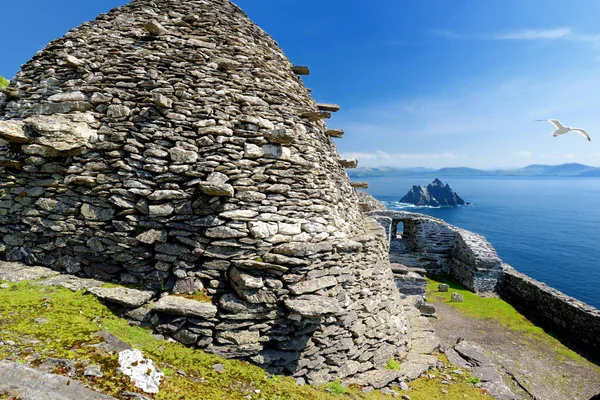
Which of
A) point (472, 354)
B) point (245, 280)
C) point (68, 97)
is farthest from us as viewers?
point (472, 354)

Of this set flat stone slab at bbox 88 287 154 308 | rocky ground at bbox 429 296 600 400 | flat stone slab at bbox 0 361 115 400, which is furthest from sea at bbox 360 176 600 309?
flat stone slab at bbox 0 361 115 400

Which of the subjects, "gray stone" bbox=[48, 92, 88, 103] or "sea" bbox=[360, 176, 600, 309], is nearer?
"gray stone" bbox=[48, 92, 88, 103]

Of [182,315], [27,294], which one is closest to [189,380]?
[182,315]

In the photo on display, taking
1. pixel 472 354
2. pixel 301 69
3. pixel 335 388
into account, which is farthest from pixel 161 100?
pixel 472 354

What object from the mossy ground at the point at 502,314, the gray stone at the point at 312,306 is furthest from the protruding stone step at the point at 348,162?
the mossy ground at the point at 502,314

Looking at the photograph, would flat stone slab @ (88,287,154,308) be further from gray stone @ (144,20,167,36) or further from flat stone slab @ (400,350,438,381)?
flat stone slab @ (400,350,438,381)

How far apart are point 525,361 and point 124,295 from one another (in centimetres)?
1825

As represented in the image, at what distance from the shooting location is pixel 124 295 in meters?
7.26

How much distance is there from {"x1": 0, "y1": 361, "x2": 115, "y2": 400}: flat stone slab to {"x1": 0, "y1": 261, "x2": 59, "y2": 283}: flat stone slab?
4837 mm

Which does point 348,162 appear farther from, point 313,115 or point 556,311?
point 556,311

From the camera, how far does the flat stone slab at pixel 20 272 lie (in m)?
7.67

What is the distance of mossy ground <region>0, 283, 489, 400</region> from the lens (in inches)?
188

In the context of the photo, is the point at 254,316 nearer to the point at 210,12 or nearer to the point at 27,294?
the point at 27,294

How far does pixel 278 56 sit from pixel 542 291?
23.2 metres
